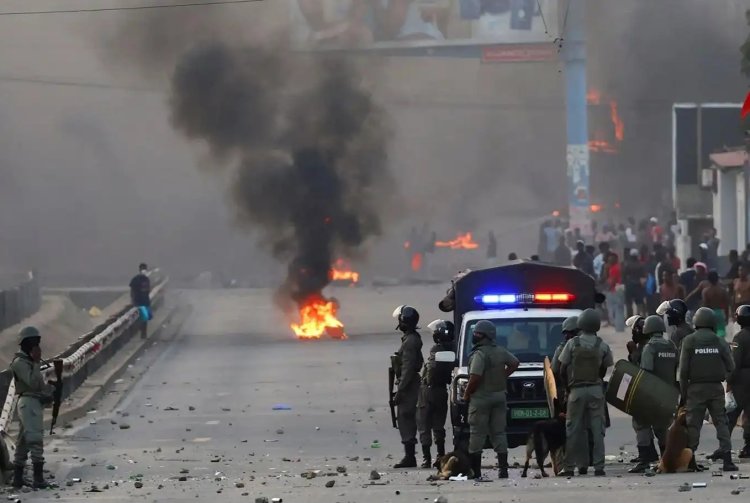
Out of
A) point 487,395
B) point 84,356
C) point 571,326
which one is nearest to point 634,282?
point 84,356

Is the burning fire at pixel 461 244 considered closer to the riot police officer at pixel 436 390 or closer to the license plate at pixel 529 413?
the license plate at pixel 529 413

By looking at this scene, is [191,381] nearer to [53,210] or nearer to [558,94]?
[53,210]

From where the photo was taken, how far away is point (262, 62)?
128ft

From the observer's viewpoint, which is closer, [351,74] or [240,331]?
[240,331]

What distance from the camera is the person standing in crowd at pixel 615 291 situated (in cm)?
3045

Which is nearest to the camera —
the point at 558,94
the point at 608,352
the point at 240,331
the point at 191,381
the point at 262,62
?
the point at 608,352

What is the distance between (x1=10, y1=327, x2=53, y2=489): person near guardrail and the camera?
1442 cm

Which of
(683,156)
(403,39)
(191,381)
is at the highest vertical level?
(403,39)

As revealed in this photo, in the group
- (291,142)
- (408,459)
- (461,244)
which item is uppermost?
(291,142)

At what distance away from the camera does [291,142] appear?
37.5m

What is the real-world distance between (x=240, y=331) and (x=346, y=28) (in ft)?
77.3

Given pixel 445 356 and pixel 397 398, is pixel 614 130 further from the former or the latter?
pixel 445 356

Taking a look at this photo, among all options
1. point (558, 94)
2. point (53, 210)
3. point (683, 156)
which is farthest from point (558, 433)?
point (558, 94)

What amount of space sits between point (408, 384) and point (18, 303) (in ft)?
76.1
